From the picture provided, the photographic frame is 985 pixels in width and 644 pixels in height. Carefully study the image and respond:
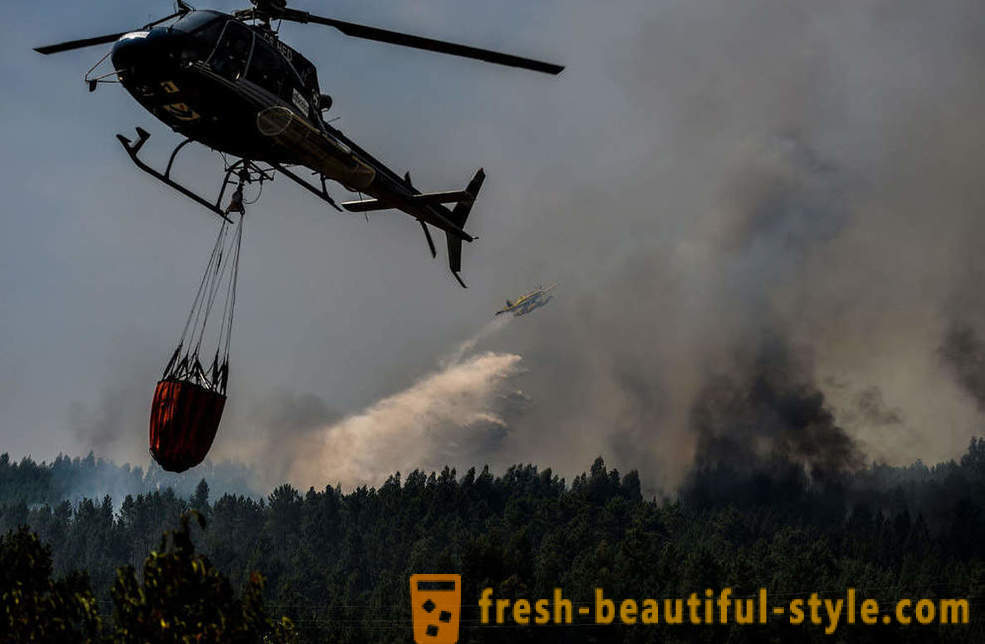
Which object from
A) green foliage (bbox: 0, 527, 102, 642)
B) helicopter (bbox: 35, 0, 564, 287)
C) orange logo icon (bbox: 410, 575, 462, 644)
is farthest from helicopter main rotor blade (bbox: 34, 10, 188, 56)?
orange logo icon (bbox: 410, 575, 462, 644)

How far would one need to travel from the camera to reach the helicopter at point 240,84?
25.6 metres

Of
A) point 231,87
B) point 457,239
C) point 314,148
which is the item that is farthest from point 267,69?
point 457,239

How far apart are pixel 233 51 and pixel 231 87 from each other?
Answer: 3.54ft

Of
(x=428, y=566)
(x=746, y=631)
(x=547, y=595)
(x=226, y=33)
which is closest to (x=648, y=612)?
(x=746, y=631)

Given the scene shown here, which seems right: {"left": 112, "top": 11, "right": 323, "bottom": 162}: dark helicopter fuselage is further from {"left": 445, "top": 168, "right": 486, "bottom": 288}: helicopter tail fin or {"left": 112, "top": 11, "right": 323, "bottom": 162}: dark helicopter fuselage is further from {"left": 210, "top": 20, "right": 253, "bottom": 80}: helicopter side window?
{"left": 445, "top": 168, "right": 486, "bottom": 288}: helicopter tail fin

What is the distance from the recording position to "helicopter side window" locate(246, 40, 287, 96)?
26844mm

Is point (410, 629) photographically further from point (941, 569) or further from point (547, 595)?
point (941, 569)

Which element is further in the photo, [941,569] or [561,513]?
[561,513]

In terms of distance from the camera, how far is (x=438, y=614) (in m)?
91.4

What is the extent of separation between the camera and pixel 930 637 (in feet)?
298

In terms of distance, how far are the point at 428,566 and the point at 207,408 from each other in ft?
446

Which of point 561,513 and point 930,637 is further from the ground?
point 561,513

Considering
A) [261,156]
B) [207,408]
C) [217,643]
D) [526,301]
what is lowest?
[217,643]

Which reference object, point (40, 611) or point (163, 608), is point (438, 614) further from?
point (163, 608)
